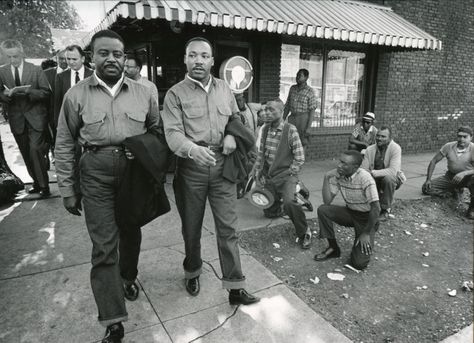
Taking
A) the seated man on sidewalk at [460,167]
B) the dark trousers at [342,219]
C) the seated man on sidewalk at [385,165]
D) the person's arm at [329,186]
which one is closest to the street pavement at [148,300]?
the dark trousers at [342,219]

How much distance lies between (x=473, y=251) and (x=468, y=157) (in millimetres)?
2079

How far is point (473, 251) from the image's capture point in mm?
4348

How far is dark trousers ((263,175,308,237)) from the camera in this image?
13.6 feet

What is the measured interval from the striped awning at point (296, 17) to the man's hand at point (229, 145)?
3588 millimetres

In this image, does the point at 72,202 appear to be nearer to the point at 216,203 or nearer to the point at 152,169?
the point at 152,169

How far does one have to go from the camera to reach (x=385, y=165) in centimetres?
509

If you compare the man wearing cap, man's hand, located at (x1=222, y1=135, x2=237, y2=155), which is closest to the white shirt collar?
man's hand, located at (x1=222, y1=135, x2=237, y2=155)

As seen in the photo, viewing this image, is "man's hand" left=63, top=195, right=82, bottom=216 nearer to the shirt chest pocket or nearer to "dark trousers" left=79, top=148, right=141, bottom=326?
"dark trousers" left=79, top=148, right=141, bottom=326

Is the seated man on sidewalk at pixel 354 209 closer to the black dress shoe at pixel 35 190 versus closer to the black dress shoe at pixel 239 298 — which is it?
the black dress shoe at pixel 239 298

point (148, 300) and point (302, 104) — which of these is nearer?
point (148, 300)

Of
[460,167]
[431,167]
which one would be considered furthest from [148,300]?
[460,167]

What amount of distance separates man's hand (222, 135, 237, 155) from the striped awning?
359 centimetres

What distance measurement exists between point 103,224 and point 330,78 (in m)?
7.95

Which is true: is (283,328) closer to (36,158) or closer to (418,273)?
(418,273)
